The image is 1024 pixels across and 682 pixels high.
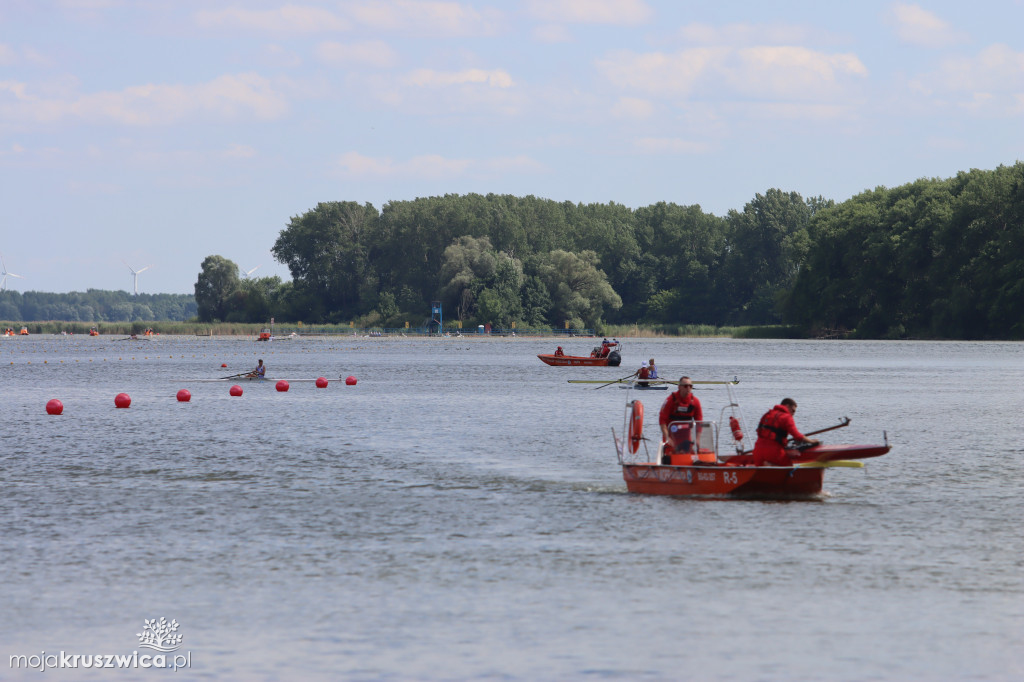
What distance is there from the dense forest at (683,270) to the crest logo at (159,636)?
122219mm

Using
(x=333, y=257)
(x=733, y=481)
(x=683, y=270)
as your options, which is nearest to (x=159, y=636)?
(x=733, y=481)

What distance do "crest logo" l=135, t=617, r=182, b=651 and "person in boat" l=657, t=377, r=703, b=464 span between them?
461 inches

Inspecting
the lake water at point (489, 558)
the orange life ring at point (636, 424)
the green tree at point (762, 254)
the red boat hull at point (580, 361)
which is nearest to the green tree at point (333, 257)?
the green tree at point (762, 254)

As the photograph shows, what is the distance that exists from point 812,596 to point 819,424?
89.7 ft

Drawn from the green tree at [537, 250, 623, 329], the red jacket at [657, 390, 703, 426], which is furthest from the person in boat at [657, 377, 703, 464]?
the green tree at [537, 250, 623, 329]

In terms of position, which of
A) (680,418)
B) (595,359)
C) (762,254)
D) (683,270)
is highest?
(762,254)

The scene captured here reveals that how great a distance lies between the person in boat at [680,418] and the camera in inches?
938

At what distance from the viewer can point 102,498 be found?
81.4 feet

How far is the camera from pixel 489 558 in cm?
1859

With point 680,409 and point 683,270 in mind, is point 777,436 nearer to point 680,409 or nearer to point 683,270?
point 680,409

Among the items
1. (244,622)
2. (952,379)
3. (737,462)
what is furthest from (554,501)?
(952,379)

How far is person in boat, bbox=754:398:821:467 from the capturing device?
22.9m

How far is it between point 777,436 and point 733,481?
122 cm

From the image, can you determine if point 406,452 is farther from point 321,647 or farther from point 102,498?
point 321,647
